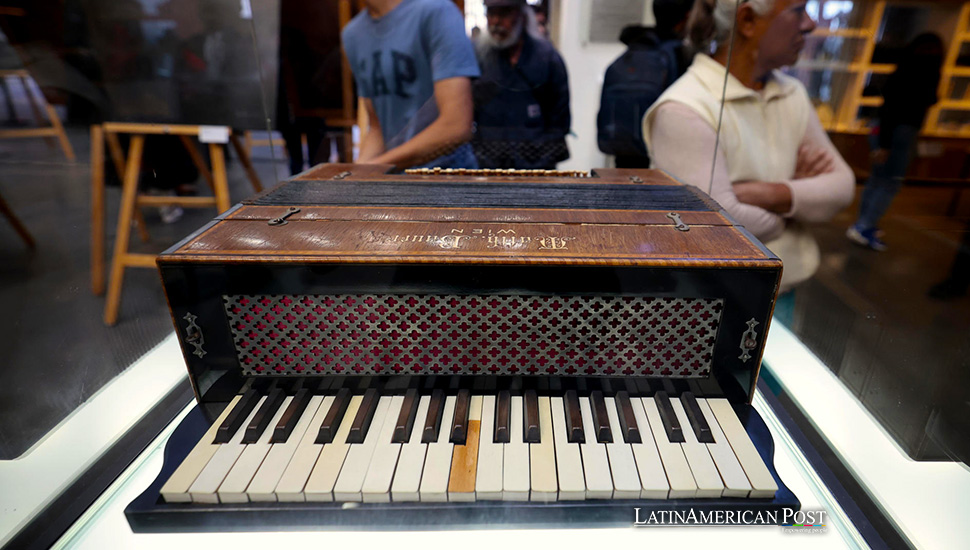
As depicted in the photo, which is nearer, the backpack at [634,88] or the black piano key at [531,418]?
the black piano key at [531,418]

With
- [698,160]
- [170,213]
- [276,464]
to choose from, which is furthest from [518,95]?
[170,213]

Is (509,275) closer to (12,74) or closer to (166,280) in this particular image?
(166,280)

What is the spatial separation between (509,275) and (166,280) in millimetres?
736

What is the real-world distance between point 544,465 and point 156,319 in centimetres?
175

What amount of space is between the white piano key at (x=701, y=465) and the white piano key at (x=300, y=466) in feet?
2.38

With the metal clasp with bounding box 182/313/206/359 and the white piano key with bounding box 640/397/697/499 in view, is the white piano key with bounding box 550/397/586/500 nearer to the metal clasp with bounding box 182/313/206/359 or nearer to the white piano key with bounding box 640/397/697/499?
the white piano key with bounding box 640/397/697/499

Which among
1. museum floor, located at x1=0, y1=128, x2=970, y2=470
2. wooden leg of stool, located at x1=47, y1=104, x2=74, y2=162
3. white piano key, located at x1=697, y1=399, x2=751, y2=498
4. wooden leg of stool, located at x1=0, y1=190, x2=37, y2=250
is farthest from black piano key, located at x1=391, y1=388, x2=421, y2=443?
wooden leg of stool, located at x1=47, y1=104, x2=74, y2=162

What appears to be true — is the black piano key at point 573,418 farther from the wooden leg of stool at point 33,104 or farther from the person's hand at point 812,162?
the wooden leg of stool at point 33,104

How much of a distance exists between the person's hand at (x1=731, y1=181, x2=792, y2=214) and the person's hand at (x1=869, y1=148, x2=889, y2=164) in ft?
0.89

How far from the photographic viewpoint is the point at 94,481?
1.10m

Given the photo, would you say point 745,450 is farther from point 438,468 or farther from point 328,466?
point 328,466

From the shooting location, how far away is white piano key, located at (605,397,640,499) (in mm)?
913

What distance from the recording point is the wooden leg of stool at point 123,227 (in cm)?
176

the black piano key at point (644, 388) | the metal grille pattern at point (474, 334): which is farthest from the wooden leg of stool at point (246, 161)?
the black piano key at point (644, 388)
